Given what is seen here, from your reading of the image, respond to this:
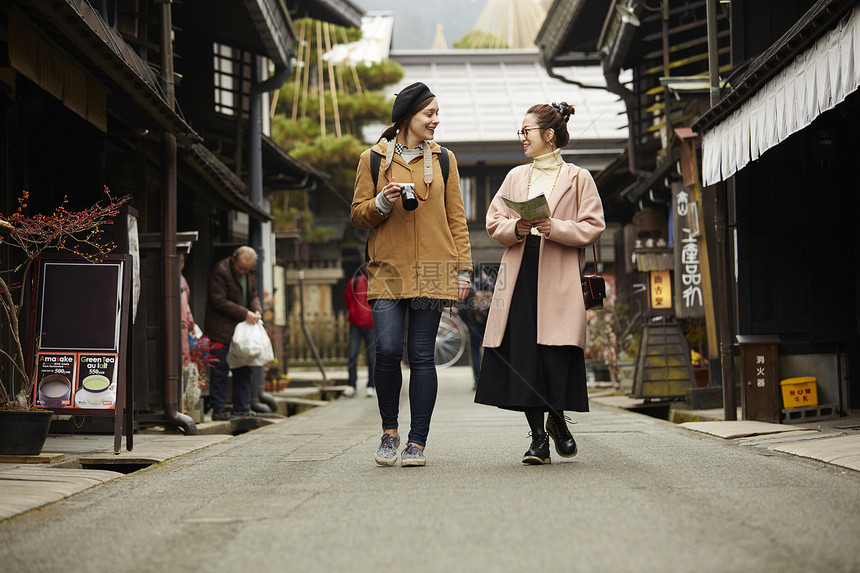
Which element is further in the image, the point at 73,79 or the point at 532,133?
the point at 73,79

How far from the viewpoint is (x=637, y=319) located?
16078 millimetres

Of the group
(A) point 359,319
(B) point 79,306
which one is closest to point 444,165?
(B) point 79,306

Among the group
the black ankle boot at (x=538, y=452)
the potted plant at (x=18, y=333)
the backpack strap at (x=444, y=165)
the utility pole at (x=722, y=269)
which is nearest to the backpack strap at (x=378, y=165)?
the backpack strap at (x=444, y=165)

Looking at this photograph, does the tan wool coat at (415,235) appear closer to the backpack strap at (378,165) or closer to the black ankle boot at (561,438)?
the backpack strap at (378,165)

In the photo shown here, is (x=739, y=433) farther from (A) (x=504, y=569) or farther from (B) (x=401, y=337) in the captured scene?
(A) (x=504, y=569)

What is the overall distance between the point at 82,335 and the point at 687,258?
7.00 metres

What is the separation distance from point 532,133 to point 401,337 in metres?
1.43

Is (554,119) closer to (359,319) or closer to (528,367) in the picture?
A: (528,367)

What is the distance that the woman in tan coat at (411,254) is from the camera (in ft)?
19.5

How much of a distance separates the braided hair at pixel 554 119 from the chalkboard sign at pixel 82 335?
121 inches

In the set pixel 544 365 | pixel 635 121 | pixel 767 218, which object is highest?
pixel 635 121

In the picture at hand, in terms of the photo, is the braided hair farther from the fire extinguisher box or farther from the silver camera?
the fire extinguisher box

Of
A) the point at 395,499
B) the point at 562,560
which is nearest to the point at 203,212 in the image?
the point at 395,499

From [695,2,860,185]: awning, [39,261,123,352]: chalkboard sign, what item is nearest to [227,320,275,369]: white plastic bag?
[39,261,123,352]: chalkboard sign
